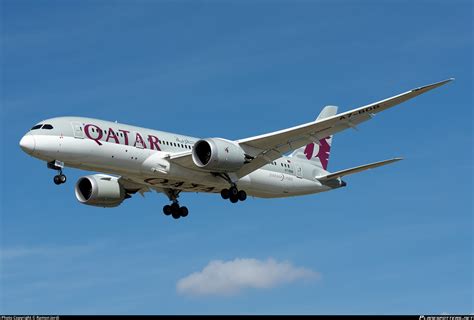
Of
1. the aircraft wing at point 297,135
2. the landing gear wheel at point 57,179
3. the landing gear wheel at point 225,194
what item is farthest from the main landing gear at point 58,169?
the landing gear wheel at point 225,194

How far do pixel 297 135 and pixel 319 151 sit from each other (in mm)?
10332

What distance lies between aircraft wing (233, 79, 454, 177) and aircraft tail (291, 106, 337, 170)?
728cm

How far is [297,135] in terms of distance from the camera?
52.2 m

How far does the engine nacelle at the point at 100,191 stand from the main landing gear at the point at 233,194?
22.0ft

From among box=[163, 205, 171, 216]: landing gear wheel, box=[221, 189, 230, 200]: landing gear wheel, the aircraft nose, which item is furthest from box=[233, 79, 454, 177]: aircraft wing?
the aircraft nose

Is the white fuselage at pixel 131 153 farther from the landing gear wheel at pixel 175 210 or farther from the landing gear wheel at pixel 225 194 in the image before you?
the landing gear wheel at pixel 175 210

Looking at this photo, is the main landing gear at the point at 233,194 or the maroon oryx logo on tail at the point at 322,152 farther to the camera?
the maroon oryx logo on tail at the point at 322,152

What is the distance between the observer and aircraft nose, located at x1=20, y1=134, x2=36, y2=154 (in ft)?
158

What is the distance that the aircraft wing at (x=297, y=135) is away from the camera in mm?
49291

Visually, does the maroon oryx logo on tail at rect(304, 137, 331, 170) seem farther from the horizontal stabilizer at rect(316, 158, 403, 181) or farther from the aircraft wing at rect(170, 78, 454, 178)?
the aircraft wing at rect(170, 78, 454, 178)

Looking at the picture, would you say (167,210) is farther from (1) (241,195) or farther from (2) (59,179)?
(2) (59,179)

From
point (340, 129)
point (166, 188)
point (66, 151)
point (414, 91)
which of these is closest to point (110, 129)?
point (66, 151)

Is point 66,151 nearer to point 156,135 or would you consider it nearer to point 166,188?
point 156,135

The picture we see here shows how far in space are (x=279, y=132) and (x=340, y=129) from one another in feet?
10.8
